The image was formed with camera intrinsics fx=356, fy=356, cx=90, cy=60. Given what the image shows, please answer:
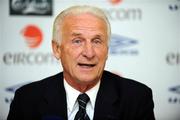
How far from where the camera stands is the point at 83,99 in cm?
178

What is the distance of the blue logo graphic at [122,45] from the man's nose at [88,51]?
121cm

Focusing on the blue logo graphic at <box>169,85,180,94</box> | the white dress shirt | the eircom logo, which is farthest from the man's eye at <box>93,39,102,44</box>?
the blue logo graphic at <box>169,85,180,94</box>

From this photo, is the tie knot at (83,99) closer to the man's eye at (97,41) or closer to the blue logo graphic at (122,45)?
the man's eye at (97,41)

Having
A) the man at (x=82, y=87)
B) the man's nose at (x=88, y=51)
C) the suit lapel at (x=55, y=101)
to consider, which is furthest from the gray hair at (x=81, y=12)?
the suit lapel at (x=55, y=101)

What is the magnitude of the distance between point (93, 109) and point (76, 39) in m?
0.36

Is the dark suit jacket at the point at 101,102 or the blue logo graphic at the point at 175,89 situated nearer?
the dark suit jacket at the point at 101,102

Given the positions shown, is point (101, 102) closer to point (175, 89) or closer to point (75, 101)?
point (75, 101)

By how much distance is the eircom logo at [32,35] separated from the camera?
2.92 m

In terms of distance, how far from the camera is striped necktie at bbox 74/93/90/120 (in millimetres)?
1702

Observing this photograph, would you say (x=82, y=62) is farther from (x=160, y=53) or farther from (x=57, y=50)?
(x=160, y=53)

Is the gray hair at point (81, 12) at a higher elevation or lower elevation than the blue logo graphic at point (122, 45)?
higher

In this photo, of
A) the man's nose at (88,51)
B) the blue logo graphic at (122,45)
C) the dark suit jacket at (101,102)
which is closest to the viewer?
the man's nose at (88,51)

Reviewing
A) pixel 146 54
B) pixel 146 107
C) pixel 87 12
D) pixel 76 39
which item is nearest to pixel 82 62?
pixel 76 39

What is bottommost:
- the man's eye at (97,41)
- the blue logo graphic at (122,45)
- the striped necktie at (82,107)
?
the striped necktie at (82,107)
